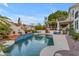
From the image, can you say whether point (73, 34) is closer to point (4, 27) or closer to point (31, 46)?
point (31, 46)

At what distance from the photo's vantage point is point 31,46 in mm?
3154

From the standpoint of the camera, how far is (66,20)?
3.17 m

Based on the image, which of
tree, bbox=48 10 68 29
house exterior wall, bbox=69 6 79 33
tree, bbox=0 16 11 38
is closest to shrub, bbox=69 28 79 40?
house exterior wall, bbox=69 6 79 33

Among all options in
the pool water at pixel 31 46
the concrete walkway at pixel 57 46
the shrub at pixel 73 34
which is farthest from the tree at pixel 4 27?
the shrub at pixel 73 34

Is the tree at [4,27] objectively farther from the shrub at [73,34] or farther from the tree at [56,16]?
the shrub at [73,34]

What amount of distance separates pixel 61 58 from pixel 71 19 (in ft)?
1.48

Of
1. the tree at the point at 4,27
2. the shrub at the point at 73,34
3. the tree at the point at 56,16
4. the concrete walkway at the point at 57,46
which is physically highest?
the tree at the point at 56,16

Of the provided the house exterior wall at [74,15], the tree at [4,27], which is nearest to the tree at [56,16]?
the house exterior wall at [74,15]

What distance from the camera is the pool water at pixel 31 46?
10.4ft

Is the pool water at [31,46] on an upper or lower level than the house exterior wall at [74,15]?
lower

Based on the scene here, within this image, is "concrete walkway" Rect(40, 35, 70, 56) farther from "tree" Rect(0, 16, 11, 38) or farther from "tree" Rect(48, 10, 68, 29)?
"tree" Rect(0, 16, 11, 38)

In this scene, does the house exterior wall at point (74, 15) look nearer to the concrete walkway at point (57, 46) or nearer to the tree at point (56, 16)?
the tree at point (56, 16)

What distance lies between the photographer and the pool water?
3156 mm

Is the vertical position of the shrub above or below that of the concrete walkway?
above
